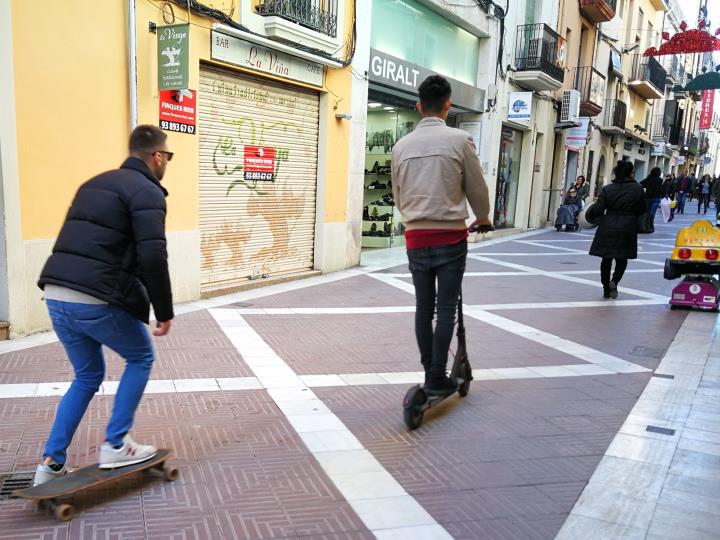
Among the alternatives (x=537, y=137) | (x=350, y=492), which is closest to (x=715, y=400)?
(x=350, y=492)

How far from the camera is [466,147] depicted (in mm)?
3758

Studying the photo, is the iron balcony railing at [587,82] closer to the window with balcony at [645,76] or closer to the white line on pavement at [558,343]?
the window with balcony at [645,76]

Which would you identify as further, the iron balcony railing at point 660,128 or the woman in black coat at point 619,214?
the iron balcony railing at point 660,128

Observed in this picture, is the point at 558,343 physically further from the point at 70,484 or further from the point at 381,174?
the point at 381,174

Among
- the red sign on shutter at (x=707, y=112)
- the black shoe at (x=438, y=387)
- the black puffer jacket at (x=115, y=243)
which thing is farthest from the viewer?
the red sign on shutter at (x=707, y=112)

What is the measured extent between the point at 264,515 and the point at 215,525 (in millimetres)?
233

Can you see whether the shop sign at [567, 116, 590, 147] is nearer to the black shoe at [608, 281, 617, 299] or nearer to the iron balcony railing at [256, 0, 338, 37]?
the black shoe at [608, 281, 617, 299]

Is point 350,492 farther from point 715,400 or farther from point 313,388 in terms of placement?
point 715,400

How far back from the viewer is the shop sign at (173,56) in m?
6.55

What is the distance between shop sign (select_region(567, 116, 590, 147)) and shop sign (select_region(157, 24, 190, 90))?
18215 mm

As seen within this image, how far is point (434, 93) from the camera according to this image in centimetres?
387

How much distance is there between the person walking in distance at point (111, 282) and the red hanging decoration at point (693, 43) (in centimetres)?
1060

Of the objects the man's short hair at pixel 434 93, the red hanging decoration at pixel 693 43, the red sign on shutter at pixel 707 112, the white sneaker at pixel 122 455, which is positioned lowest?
the white sneaker at pixel 122 455

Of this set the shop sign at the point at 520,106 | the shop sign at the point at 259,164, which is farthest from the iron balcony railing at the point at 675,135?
the shop sign at the point at 259,164
